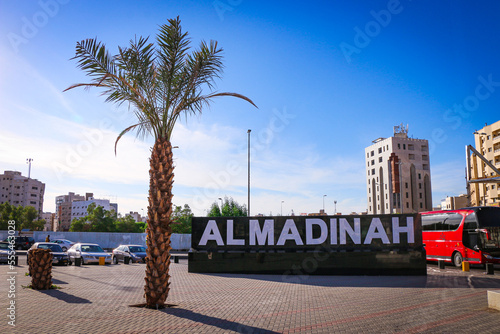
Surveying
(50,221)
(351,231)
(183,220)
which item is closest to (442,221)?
(351,231)

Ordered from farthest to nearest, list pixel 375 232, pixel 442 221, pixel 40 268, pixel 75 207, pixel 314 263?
1. pixel 75 207
2. pixel 442 221
3. pixel 314 263
4. pixel 375 232
5. pixel 40 268

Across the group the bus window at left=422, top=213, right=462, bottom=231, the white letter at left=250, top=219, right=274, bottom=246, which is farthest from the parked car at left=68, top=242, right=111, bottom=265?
the bus window at left=422, top=213, right=462, bottom=231

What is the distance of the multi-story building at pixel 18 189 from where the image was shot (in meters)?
114

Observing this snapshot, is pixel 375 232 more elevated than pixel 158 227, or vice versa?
pixel 158 227

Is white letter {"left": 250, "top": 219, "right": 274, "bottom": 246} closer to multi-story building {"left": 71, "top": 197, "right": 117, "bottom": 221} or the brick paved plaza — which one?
the brick paved plaza

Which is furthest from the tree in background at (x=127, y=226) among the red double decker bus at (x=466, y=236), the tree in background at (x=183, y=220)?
the red double decker bus at (x=466, y=236)

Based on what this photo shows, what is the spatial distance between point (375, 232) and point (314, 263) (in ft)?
10.6

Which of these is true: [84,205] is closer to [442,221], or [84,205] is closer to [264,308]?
[442,221]

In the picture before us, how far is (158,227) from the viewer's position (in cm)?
959

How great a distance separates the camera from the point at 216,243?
1884 cm

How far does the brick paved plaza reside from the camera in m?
7.59

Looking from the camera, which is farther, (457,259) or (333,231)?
(457,259)

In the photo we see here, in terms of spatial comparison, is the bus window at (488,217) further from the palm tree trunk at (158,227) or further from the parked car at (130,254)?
the parked car at (130,254)

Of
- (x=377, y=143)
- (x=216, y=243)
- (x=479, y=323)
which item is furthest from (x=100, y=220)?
(x=479, y=323)
